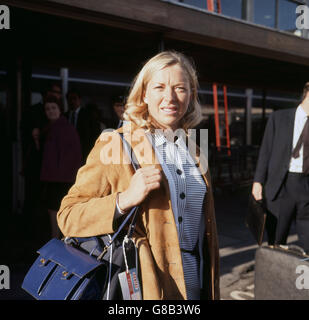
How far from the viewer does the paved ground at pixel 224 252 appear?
374 cm

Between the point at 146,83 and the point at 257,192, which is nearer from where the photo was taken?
the point at 146,83

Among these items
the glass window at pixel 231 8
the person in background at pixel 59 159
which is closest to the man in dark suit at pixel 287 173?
the person in background at pixel 59 159

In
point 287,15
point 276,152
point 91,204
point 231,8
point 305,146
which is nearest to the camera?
point 91,204

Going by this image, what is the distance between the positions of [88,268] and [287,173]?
286cm

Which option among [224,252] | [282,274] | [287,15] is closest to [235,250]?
[224,252]

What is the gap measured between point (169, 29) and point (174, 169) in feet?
9.01

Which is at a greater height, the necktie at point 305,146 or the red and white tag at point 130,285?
the necktie at point 305,146

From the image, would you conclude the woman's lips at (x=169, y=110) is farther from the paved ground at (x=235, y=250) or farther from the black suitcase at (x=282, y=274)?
the paved ground at (x=235, y=250)

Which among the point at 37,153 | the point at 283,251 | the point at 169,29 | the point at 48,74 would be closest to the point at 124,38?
the point at 169,29

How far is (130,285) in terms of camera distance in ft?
4.39

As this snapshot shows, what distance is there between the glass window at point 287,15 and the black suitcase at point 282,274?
22.0 feet

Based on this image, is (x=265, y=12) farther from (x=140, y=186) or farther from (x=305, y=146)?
(x=140, y=186)

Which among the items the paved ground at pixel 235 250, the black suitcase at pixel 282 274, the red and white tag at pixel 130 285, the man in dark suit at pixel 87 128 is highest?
the man in dark suit at pixel 87 128
